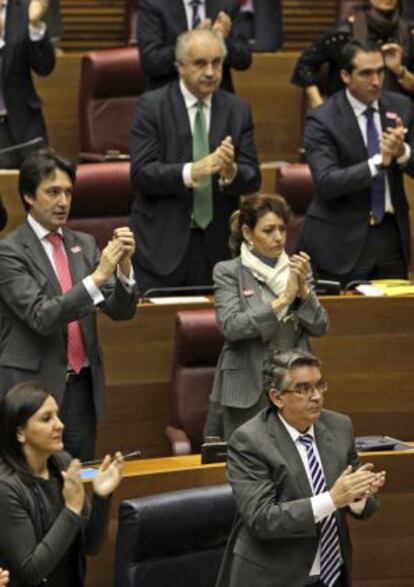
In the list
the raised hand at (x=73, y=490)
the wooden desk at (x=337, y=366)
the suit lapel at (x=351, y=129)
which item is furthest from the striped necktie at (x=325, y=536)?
the suit lapel at (x=351, y=129)

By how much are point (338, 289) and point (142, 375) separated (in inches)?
21.2

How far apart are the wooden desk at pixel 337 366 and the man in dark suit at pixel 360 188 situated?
322mm

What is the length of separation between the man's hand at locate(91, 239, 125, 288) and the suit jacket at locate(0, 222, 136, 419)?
0.04 metres

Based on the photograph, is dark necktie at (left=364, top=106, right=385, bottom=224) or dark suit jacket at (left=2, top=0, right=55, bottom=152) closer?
dark necktie at (left=364, top=106, right=385, bottom=224)

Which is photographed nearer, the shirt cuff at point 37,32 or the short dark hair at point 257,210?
the short dark hair at point 257,210

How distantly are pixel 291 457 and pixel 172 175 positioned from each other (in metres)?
1.36

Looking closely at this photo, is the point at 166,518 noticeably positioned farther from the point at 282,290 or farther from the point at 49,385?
the point at 282,290

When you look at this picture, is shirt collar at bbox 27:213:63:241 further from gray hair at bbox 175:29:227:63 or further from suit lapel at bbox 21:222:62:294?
gray hair at bbox 175:29:227:63

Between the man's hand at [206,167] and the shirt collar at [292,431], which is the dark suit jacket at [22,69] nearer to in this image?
the man's hand at [206,167]

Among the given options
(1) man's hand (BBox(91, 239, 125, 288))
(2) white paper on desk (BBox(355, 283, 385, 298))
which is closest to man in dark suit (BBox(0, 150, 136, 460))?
(1) man's hand (BBox(91, 239, 125, 288))

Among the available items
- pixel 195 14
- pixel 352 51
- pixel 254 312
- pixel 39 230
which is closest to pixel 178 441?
pixel 254 312

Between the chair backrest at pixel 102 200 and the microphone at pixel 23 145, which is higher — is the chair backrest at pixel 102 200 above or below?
below

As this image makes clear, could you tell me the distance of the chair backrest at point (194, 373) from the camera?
454 centimetres

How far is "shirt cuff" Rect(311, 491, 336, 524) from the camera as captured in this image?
345cm
